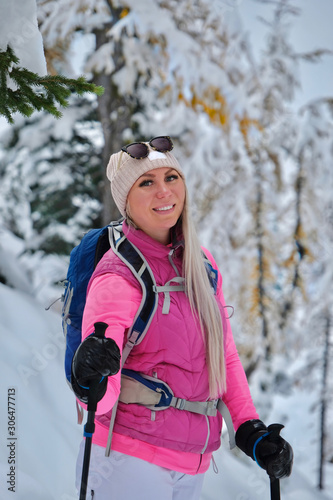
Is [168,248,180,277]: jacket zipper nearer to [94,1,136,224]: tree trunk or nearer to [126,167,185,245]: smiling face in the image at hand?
[126,167,185,245]: smiling face

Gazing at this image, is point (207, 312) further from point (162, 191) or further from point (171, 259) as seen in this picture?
point (162, 191)

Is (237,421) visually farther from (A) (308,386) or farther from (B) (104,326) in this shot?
(A) (308,386)

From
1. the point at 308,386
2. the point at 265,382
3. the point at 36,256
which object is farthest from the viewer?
the point at 308,386

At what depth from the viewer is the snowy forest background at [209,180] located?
5.43 metres

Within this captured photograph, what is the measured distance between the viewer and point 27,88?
2.06m

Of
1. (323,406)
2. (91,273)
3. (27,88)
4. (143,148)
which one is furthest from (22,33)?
(323,406)

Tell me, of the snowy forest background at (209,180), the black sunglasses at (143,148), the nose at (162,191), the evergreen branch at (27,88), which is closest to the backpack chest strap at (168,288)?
the nose at (162,191)

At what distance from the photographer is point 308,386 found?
9.75 metres

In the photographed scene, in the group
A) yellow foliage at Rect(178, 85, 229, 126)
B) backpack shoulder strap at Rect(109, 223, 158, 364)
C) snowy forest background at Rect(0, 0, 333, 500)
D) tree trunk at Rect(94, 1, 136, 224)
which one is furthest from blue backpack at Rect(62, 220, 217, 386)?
yellow foliage at Rect(178, 85, 229, 126)

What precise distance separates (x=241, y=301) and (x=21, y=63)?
27.0 ft

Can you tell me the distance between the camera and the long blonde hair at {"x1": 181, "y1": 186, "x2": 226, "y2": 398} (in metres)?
1.80

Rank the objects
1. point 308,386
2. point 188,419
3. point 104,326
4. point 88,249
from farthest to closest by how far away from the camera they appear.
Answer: point 308,386 → point 88,249 → point 188,419 → point 104,326

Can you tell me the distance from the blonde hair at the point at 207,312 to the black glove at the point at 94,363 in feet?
1.48

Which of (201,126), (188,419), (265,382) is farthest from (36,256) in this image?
(188,419)
